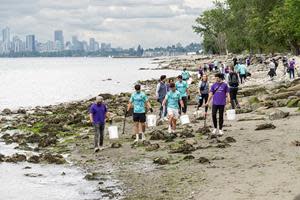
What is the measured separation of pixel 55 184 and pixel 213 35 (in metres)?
142

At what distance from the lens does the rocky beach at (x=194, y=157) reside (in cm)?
1262

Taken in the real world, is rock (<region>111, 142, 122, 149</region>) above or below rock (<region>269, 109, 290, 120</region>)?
below

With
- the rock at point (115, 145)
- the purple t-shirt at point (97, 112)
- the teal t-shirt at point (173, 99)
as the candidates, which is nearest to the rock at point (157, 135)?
the teal t-shirt at point (173, 99)

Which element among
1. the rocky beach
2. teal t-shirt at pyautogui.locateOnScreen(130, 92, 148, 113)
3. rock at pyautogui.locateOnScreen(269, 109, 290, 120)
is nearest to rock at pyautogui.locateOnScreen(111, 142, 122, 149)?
the rocky beach

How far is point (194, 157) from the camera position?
16.5 metres

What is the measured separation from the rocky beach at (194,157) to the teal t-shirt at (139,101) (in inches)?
48.5

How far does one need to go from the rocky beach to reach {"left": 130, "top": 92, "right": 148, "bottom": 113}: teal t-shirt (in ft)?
4.04

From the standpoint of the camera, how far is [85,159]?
743 inches

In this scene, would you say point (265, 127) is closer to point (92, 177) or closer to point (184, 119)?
point (184, 119)

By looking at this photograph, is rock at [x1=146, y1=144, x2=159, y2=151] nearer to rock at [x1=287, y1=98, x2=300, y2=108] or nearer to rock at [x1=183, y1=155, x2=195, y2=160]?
rock at [x1=183, y1=155, x2=195, y2=160]

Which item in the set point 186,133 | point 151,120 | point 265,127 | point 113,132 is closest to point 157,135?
point 186,133

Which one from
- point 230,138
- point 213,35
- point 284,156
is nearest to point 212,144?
point 230,138

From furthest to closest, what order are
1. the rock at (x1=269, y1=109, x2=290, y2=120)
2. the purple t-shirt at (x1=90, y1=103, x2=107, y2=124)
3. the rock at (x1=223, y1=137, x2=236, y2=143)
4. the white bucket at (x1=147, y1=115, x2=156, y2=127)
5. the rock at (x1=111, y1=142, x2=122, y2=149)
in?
the white bucket at (x1=147, y1=115, x2=156, y2=127) < the rock at (x1=269, y1=109, x2=290, y2=120) < the rock at (x1=111, y1=142, x2=122, y2=149) < the purple t-shirt at (x1=90, y1=103, x2=107, y2=124) < the rock at (x1=223, y1=137, x2=236, y2=143)

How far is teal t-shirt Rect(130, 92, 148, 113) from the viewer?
19.6 m
